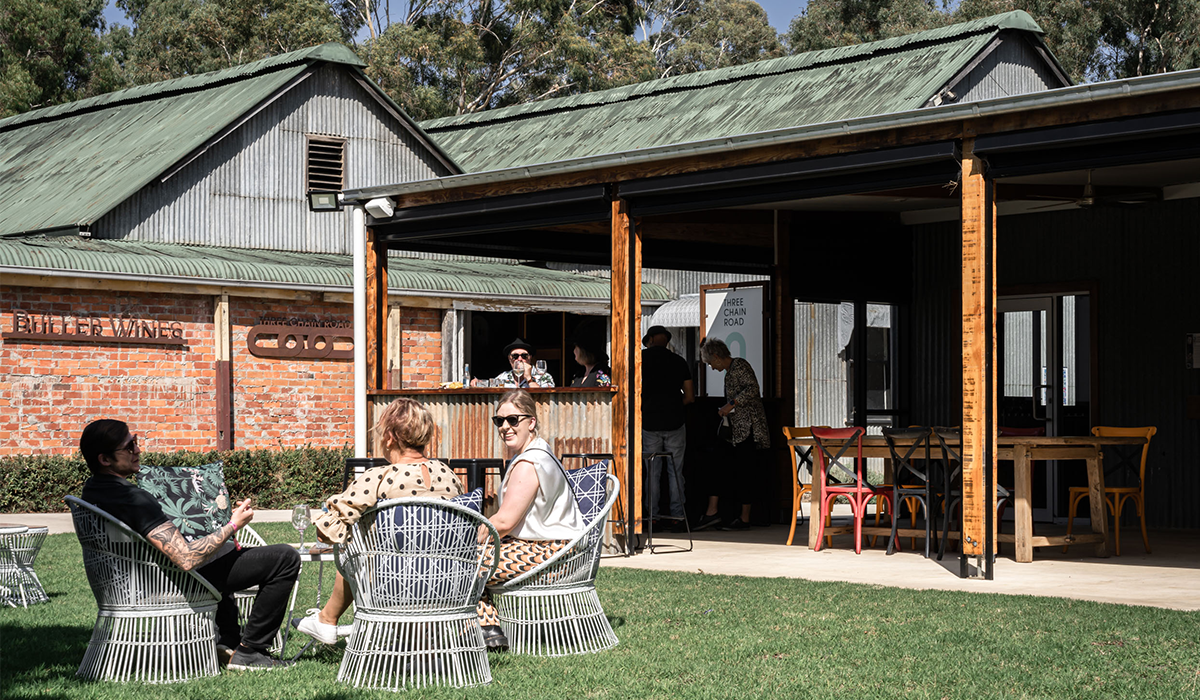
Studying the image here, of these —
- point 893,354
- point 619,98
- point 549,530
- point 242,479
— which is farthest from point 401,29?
point 549,530

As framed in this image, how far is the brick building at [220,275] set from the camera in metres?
15.6

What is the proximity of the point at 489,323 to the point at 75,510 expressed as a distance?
16.1 meters

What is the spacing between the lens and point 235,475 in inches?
620

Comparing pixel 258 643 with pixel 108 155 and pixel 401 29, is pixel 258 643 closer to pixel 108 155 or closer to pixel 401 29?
pixel 108 155

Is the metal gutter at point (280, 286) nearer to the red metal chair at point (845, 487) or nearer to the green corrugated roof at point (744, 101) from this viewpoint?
the green corrugated roof at point (744, 101)

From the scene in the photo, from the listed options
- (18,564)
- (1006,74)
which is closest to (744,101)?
(1006,74)

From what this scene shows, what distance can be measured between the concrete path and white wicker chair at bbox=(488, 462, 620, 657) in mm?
2780

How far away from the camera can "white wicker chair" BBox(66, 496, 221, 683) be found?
18.5ft

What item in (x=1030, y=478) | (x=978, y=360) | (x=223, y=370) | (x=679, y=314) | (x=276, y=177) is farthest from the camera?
(x=679, y=314)

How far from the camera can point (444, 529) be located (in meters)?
5.47

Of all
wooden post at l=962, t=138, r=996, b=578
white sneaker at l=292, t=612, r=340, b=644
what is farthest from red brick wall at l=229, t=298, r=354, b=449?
white sneaker at l=292, t=612, r=340, b=644

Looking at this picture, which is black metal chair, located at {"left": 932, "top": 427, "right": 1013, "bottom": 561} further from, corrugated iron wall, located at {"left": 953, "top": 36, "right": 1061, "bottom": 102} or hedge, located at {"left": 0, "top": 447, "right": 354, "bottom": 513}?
corrugated iron wall, located at {"left": 953, "top": 36, "right": 1061, "bottom": 102}

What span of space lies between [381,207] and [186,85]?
12292 mm

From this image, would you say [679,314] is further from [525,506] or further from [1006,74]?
[525,506]
